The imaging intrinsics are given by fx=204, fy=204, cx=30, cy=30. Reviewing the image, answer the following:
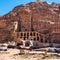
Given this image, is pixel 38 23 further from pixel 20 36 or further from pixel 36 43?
pixel 36 43

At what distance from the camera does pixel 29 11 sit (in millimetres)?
75625

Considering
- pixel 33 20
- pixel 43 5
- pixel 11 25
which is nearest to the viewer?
pixel 11 25

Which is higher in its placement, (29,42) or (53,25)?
(53,25)

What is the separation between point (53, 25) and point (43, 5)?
24.3 meters

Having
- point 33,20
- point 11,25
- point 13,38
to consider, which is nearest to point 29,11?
point 33,20

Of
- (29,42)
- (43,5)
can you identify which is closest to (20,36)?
(29,42)

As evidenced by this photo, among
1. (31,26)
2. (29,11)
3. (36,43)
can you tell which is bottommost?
(36,43)

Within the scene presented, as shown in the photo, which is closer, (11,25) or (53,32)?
(53,32)

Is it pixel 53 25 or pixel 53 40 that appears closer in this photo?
pixel 53 40

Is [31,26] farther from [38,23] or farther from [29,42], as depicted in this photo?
[29,42]

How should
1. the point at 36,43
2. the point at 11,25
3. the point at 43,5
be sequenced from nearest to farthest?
the point at 36,43
the point at 11,25
the point at 43,5

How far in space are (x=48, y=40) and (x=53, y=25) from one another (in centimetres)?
651

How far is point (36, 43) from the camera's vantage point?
57.2 metres

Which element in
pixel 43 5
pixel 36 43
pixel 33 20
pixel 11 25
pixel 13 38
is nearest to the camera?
pixel 36 43
